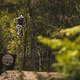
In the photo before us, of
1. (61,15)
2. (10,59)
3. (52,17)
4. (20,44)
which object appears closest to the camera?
(10,59)

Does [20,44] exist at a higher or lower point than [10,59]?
higher

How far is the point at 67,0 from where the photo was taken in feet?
60.4

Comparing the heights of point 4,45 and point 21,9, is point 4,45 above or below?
below

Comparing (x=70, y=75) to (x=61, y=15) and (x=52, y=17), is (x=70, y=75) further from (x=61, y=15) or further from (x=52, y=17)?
(x=52, y=17)

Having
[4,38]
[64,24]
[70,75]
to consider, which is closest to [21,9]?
[64,24]

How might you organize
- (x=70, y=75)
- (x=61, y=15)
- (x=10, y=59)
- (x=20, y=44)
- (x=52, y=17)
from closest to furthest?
(x=70, y=75), (x=10, y=59), (x=61, y=15), (x=52, y=17), (x=20, y=44)

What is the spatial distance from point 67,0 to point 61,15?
46.1 inches

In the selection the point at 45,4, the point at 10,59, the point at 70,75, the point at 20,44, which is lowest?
the point at 70,75

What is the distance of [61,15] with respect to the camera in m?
17.7

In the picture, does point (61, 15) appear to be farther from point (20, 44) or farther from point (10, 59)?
point (20, 44)

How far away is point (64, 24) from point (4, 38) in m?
5.56

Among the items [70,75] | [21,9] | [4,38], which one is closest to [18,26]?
[21,9]

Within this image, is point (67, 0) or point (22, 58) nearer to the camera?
point (67, 0)

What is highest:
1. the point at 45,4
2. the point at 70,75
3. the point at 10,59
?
the point at 45,4
